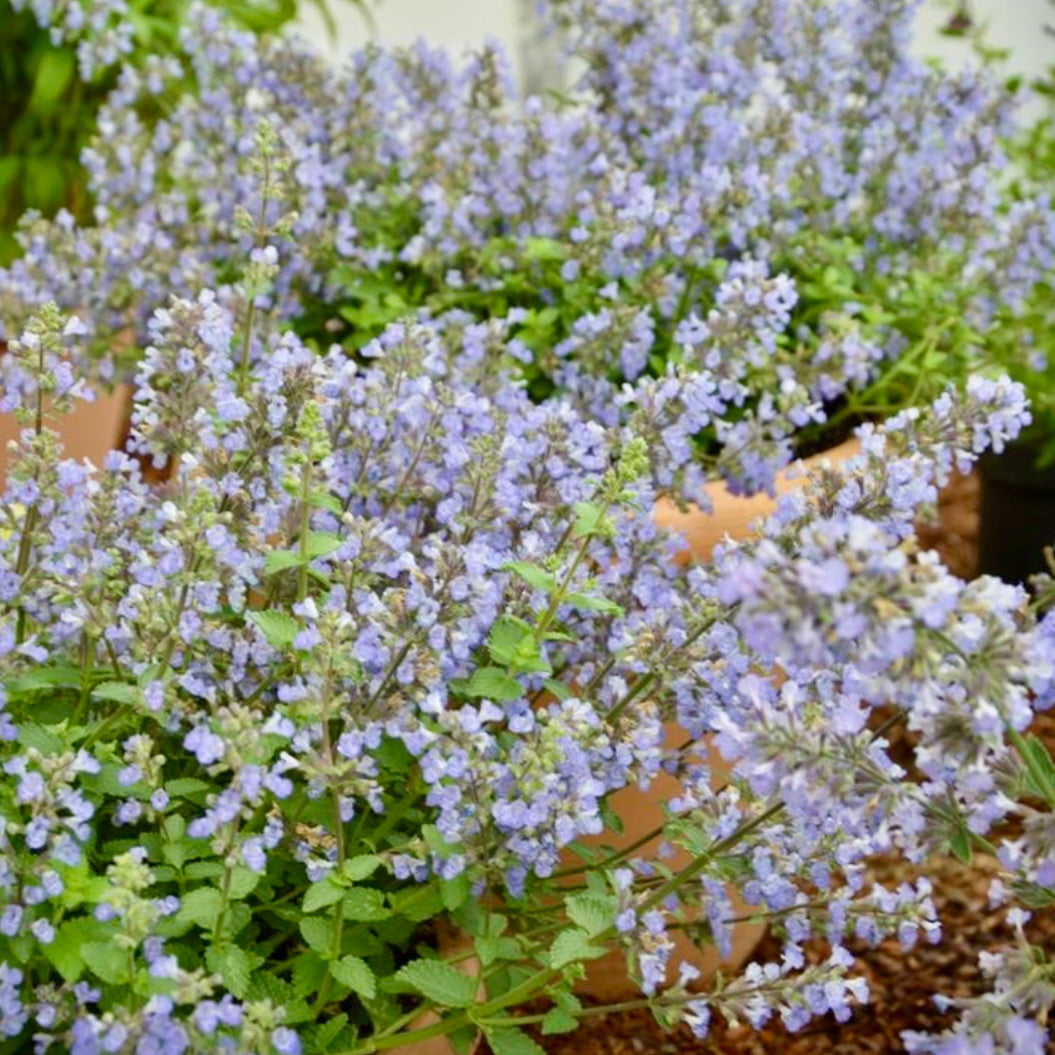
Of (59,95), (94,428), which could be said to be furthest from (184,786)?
(59,95)

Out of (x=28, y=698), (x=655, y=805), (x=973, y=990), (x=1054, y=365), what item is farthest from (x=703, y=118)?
(x=28, y=698)

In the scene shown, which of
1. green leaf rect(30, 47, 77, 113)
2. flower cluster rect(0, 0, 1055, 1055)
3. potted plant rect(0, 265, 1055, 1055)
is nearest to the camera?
flower cluster rect(0, 0, 1055, 1055)

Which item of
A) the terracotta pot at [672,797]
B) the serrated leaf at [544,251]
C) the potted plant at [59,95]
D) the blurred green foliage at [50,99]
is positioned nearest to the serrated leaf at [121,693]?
the terracotta pot at [672,797]

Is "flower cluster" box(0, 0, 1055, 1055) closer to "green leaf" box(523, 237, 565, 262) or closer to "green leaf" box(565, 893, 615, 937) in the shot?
"green leaf" box(565, 893, 615, 937)

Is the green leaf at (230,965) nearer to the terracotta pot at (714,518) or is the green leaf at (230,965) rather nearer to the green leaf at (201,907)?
the green leaf at (201,907)

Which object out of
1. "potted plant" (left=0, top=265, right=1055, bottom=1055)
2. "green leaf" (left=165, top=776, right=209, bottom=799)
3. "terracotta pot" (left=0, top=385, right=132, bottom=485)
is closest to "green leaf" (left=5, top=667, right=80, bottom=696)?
"potted plant" (left=0, top=265, right=1055, bottom=1055)

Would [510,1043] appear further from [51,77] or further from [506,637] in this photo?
[51,77]
